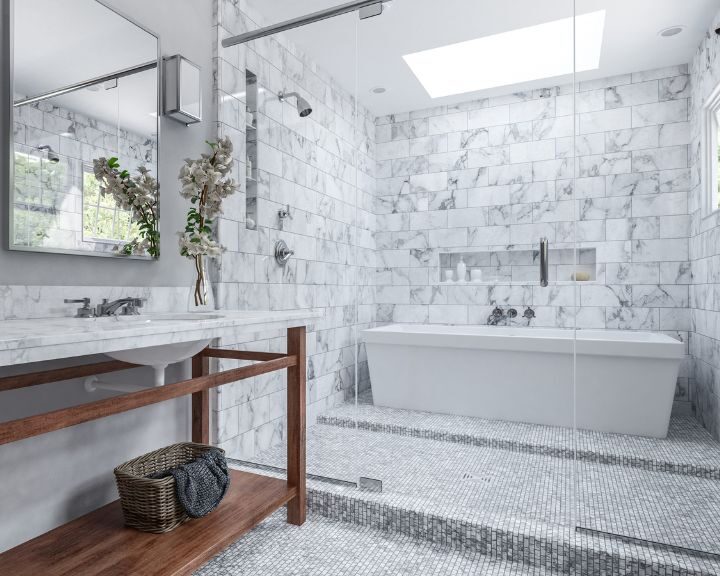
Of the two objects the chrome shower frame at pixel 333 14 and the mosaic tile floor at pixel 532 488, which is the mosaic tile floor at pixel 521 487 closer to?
the mosaic tile floor at pixel 532 488

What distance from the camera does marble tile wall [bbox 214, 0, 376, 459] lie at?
3215 mm

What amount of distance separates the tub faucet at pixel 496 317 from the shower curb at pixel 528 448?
1735 mm

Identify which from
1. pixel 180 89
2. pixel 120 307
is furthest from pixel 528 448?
pixel 180 89

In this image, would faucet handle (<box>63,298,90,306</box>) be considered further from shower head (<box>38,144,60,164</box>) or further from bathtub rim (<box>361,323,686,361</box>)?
bathtub rim (<box>361,323,686,361</box>)

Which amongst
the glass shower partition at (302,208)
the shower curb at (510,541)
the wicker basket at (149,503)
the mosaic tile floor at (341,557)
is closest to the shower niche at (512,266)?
the glass shower partition at (302,208)

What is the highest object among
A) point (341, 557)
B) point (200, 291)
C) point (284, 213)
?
point (284, 213)

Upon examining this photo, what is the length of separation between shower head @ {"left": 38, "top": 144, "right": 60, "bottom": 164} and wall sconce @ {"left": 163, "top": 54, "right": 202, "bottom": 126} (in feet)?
2.37

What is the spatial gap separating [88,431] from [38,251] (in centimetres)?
84

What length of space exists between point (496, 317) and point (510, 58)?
251 centimetres

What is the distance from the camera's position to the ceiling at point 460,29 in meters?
3.51

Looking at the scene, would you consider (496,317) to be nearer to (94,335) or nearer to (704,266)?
(704,266)

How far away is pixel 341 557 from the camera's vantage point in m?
2.25

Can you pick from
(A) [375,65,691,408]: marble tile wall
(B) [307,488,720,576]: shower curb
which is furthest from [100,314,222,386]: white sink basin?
(A) [375,65,691,408]: marble tile wall

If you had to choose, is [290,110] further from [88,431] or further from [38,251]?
[88,431]
